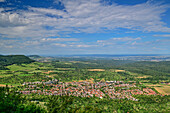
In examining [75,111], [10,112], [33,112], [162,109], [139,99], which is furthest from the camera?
[139,99]

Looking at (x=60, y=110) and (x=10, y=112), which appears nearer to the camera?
(x=10, y=112)

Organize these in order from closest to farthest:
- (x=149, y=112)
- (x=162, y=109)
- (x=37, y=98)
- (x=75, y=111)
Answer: (x=75, y=111) < (x=149, y=112) < (x=162, y=109) < (x=37, y=98)

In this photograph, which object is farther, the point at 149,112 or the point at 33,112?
the point at 149,112

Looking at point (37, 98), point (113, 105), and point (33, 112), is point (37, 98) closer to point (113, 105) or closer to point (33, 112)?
point (33, 112)

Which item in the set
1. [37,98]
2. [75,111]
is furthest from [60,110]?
[37,98]

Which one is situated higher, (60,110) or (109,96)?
(60,110)

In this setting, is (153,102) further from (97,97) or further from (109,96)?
A: (97,97)

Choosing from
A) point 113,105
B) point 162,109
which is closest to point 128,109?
point 113,105

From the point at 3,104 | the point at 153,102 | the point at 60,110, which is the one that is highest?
the point at 3,104

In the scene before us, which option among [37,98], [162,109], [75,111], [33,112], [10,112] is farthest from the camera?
[37,98]
